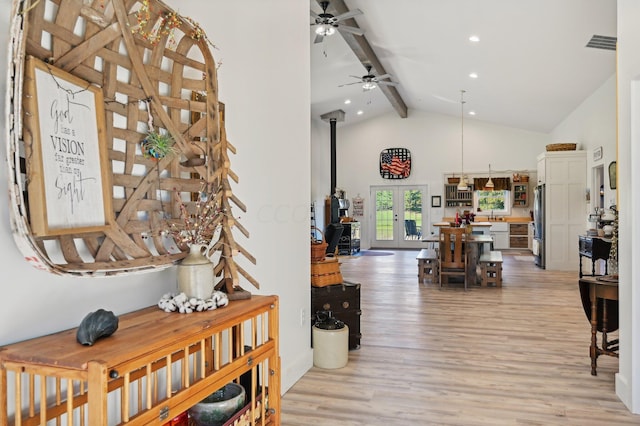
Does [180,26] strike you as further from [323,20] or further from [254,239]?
[323,20]

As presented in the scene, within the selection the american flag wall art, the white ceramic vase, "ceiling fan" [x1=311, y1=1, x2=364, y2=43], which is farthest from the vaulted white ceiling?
the white ceramic vase

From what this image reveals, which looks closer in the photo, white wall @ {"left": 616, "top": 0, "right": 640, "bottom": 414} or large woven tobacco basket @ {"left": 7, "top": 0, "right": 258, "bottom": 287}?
large woven tobacco basket @ {"left": 7, "top": 0, "right": 258, "bottom": 287}

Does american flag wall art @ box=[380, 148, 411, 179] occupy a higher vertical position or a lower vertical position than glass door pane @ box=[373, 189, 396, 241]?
higher

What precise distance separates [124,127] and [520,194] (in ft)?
43.7

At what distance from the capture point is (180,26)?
6.44ft

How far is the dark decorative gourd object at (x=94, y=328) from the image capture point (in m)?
1.28

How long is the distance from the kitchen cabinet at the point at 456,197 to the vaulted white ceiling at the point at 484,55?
98.1 inches

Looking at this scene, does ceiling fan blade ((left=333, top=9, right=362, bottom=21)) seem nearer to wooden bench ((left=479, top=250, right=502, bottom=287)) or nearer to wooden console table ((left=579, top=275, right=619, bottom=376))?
wooden console table ((left=579, top=275, right=619, bottom=376))

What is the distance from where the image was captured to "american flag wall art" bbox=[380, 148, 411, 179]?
14297mm

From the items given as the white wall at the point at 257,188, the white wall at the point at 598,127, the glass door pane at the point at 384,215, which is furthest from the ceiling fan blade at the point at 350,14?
the glass door pane at the point at 384,215

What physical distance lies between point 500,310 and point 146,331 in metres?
5.17

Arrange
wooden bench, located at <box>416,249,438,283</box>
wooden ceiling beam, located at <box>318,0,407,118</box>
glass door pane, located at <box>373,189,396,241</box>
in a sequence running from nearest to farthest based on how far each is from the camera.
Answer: wooden ceiling beam, located at <box>318,0,407,118</box> < wooden bench, located at <box>416,249,438,283</box> < glass door pane, located at <box>373,189,396,241</box>

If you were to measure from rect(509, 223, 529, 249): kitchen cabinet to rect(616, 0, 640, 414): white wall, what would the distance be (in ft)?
→ 34.9

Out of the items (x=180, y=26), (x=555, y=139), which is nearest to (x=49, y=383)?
(x=180, y=26)
